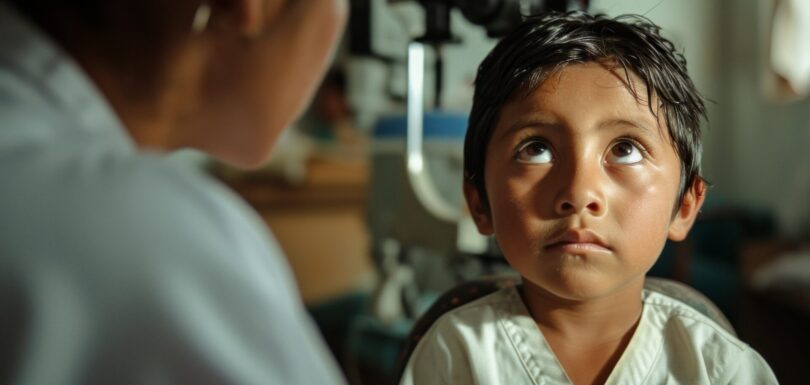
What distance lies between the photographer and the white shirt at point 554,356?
0.61 metres

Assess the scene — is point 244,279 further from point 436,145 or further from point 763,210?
point 763,210

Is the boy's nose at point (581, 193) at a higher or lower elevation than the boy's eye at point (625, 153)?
lower

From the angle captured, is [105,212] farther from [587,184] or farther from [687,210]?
[687,210]

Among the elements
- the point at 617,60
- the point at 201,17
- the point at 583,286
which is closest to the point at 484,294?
the point at 583,286

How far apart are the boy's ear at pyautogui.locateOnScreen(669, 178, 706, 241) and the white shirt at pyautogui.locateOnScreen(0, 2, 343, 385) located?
39 cm

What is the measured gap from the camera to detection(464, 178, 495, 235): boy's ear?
675 millimetres

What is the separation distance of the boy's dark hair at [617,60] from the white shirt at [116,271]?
318 millimetres

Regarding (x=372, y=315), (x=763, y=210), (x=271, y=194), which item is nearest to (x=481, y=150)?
(x=763, y=210)

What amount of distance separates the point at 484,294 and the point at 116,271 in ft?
1.54

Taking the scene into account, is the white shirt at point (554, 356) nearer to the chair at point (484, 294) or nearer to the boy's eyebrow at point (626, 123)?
the chair at point (484, 294)

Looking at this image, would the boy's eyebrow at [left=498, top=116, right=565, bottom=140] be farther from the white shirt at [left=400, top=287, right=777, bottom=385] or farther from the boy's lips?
the white shirt at [left=400, top=287, right=777, bottom=385]

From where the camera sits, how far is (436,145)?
3.59ft

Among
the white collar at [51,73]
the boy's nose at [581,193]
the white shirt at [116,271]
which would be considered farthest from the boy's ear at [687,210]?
the white collar at [51,73]

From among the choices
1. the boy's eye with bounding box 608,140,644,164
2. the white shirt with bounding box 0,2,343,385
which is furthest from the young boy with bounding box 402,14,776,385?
the white shirt with bounding box 0,2,343,385
